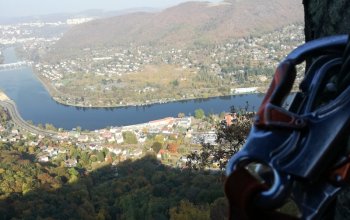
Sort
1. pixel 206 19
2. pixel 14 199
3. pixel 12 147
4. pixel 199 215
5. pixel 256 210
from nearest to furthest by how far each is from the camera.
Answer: pixel 256 210 → pixel 199 215 → pixel 14 199 → pixel 12 147 → pixel 206 19

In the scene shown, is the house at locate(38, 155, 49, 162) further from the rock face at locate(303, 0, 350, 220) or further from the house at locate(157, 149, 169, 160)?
the rock face at locate(303, 0, 350, 220)

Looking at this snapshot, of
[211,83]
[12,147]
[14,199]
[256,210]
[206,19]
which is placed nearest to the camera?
[256,210]

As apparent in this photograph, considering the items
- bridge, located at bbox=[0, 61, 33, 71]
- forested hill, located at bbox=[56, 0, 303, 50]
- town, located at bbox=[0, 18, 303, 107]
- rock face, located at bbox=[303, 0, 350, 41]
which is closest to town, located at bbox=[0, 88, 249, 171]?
town, located at bbox=[0, 18, 303, 107]

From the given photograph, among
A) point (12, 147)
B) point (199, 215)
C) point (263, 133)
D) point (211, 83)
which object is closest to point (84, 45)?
point (211, 83)

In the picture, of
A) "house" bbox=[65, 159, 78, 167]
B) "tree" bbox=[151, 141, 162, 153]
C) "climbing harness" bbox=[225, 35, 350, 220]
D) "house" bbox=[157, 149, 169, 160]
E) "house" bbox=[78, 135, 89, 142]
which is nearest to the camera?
"climbing harness" bbox=[225, 35, 350, 220]

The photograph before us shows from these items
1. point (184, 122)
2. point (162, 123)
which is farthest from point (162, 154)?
point (162, 123)

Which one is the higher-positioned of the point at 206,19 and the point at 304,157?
the point at 304,157

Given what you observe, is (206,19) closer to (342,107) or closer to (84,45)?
(84,45)
